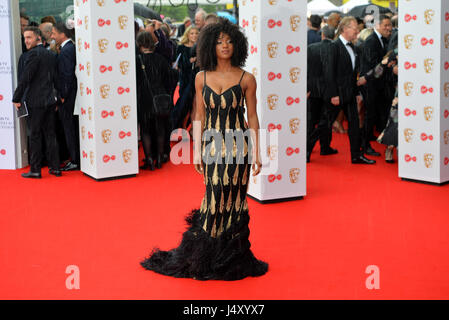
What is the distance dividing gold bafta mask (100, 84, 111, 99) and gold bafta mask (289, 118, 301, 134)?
2.28m

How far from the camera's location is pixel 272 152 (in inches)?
254

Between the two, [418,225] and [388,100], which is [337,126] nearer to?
[388,100]

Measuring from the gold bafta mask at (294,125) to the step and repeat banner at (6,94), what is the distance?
377 cm

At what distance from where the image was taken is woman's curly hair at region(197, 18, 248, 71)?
428cm

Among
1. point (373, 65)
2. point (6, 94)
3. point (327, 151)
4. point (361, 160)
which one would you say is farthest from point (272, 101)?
point (6, 94)

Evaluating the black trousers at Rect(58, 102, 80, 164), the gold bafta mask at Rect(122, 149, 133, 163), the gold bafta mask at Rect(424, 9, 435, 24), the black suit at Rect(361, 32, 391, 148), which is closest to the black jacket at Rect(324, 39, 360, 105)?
the black suit at Rect(361, 32, 391, 148)

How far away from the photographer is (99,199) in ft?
22.4

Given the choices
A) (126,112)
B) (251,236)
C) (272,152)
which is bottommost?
(251,236)

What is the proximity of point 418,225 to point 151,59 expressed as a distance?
389 centimetres

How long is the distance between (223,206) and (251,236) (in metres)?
1.07

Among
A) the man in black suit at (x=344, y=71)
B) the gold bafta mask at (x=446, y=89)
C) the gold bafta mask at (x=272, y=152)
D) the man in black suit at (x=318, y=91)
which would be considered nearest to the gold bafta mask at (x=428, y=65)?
the gold bafta mask at (x=446, y=89)

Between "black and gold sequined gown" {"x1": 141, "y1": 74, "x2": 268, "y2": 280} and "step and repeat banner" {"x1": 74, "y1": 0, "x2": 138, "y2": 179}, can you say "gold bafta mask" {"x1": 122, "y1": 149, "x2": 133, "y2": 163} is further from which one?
"black and gold sequined gown" {"x1": 141, "y1": 74, "x2": 268, "y2": 280}

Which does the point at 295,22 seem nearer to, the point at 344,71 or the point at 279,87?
the point at 279,87
